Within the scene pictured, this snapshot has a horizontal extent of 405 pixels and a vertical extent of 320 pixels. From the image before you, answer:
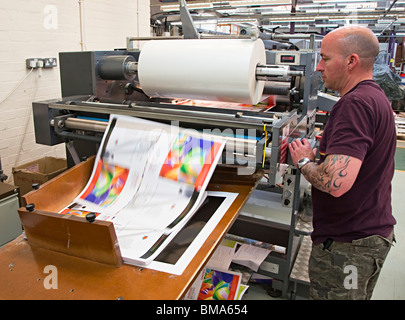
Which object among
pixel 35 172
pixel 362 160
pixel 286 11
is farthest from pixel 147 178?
pixel 286 11

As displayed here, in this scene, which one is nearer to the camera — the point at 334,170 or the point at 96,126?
the point at 334,170

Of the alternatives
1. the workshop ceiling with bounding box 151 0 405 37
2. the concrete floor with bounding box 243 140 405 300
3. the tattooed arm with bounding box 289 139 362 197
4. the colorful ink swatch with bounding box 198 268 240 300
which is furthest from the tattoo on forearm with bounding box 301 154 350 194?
the workshop ceiling with bounding box 151 0 405 37

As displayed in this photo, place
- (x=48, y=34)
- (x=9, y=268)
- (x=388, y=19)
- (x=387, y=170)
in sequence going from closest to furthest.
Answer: (x=9, y=268), (x=387, y=170), (x=48, y=34), (x=388, y=19)

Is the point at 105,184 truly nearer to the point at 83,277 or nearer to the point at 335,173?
the point at 83,277

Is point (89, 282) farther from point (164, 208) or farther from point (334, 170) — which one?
point (334, 170)

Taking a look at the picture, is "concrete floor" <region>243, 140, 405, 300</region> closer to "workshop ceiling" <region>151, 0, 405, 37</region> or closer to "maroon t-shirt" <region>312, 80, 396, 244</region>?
"maroon t-shirt" <region>312, 80, 396, 244</region>

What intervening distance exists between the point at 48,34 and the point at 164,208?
3.00m

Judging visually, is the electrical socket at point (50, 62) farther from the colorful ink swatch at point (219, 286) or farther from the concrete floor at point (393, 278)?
the concrete floor at point (393, 278)

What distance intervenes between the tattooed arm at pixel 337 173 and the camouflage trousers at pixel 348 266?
31cm

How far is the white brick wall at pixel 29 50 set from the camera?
304 centimetres

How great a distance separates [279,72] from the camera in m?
1.43

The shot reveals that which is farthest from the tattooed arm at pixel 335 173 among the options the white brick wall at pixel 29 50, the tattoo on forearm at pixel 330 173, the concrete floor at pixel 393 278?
the white brick wall at pixel 29 50
